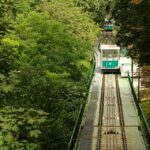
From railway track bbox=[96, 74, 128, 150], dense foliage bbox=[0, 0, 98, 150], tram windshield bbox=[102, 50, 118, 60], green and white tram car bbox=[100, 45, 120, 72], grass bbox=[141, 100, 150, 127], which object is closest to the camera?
dense foliage bbox=[0, 0, 98, 150]

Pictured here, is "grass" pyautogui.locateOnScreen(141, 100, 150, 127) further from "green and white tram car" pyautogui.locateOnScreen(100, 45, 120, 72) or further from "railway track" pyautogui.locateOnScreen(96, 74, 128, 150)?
"green and white tram car" pyautogui.locateOnScreen(100, 45, 120, 72)

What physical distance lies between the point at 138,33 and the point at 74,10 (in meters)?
34.1

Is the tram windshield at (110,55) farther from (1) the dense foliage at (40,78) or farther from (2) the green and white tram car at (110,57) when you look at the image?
(1) the dense foliage at (40,78)

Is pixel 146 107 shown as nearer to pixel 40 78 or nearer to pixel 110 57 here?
pixel 110 57

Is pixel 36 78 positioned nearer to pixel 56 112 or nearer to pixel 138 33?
pixel 56 112

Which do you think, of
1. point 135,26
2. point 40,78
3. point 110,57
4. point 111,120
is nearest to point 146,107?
point 111,120

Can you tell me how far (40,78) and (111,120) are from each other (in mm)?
15759

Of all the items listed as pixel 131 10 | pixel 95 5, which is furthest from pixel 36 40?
pixel 95 5

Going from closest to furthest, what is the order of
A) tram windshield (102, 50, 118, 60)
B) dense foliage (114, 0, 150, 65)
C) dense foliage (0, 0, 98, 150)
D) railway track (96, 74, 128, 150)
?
1. dense foliage (0, 0, 98, 150)
2. dense foliage (114, 0, 150, 65)
3. railway track (96, 74, 128, 150)
4. tram windshield (102, 50, 118, 60)

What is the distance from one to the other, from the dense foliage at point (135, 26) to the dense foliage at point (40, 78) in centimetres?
353

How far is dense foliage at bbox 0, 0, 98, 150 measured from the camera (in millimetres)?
8422

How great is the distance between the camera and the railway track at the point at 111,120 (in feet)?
91.7

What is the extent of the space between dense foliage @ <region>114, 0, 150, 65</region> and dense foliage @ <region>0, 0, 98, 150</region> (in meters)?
3.53

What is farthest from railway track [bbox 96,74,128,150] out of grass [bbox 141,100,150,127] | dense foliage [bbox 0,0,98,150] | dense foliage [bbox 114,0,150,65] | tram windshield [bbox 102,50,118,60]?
tram windshield [bbox 102,50,118,60]
